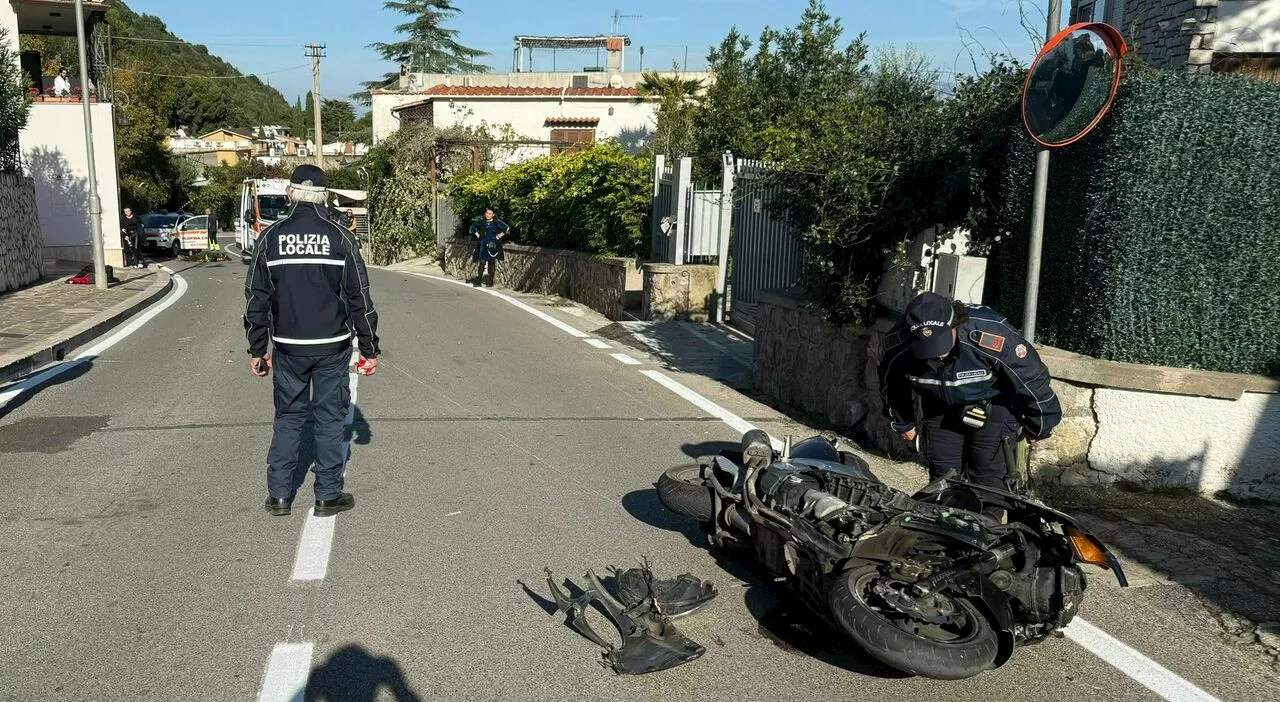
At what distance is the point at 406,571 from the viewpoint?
4.97m

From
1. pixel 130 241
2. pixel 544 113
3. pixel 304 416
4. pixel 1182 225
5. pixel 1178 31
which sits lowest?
pixel 130 241

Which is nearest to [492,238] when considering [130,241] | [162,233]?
[130,241]

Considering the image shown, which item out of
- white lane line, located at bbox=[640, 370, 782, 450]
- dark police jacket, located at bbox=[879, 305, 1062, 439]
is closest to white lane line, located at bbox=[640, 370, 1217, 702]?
dark police jacket, located at bbox=[879, 305, 1062, 439]

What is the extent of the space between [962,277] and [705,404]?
9.46ft

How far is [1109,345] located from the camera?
259 inches

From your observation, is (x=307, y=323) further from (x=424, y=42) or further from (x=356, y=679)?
(x=424, y=42)

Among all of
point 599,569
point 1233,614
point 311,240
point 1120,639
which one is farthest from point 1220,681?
point 311,240

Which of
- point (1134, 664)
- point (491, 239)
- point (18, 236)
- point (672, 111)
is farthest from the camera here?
point (672, 111)

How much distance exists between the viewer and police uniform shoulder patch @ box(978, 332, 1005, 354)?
16.0 feet

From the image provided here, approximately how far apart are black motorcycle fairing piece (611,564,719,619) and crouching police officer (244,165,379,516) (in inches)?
83.8

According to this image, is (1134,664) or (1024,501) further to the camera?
(1134,664)

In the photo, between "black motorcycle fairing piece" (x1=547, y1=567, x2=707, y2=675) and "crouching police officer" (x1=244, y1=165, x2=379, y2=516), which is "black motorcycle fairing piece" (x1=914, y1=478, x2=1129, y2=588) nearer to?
"black motorcycle fairing piece" (x1=547, y1=567, x2=707, y2=675)

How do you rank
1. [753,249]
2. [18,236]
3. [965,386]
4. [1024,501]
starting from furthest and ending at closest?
[18,236] < [753,249] < [965,386] < [1024,501]

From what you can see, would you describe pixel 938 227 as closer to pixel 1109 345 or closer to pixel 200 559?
pixel 1109 345
